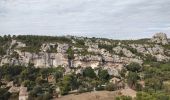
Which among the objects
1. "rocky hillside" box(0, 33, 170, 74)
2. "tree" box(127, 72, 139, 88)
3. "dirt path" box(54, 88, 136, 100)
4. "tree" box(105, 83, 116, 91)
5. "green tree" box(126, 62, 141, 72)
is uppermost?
"rocky hillside" box(0, 33, 170, 74)

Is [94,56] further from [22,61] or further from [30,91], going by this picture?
[30,91]

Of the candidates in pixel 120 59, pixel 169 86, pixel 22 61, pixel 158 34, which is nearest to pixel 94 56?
pixel 120 59

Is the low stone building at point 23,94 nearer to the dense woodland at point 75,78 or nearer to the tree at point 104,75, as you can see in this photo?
→ the dense woodland at point 75,78

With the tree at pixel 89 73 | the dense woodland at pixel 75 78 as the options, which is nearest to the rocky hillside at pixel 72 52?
the dense woodland at pixel 75 78

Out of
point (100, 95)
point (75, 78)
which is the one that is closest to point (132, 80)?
point (100, 95)

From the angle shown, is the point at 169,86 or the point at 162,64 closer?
the point at 169,86

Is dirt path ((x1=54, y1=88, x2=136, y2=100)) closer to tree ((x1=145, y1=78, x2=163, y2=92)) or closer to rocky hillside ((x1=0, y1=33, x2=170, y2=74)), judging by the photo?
tree ((x1=145, y1=78, x2=163, y2=92))

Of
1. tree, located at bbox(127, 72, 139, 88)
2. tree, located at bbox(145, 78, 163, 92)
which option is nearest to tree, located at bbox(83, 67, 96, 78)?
tree, located at bbox(127, 72, 139, 88)
